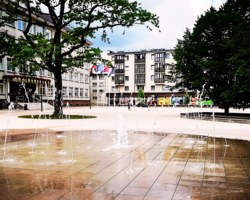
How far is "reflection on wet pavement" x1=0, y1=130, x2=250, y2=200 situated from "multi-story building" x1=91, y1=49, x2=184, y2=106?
219 ft

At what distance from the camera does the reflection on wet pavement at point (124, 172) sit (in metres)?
4.25

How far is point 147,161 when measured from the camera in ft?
21.4

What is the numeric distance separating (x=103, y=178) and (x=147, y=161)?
1748mm

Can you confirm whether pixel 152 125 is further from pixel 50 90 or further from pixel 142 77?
pixel 142 77

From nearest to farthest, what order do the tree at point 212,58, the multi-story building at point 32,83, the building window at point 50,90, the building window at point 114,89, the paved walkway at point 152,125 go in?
the paved walkway at point 152,125, the tree at point 212,58, the multi-story building at point 32,83, the building window at point 50,90, the building window at point 114,89

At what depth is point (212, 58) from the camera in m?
22.2

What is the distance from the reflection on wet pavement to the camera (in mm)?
4252

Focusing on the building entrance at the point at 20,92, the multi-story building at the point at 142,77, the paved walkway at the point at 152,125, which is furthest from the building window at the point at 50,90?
the paved walkway at the point at 152,125

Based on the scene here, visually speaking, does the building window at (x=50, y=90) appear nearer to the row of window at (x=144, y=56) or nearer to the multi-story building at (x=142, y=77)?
the multi-story building at (x=142, y=77)

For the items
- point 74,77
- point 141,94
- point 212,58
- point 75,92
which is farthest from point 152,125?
point 141,94

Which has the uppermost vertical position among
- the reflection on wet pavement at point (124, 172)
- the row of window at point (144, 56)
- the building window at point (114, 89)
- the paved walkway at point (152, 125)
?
the row of window at point (144, 56)

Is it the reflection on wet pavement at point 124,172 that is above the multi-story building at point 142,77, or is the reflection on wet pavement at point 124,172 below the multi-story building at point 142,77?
below

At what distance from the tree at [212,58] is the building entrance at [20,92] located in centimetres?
2678

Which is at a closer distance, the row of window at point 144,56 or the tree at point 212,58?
the tree at point 212,58
